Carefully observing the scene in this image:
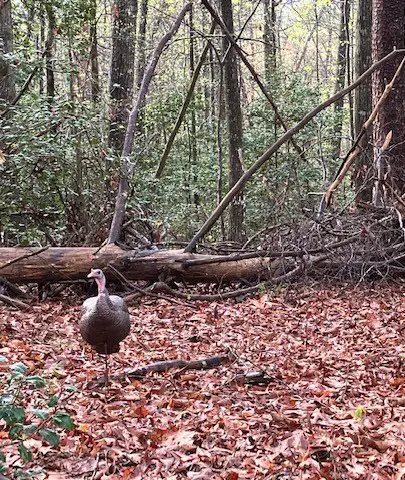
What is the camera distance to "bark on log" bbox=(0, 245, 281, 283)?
7523mm

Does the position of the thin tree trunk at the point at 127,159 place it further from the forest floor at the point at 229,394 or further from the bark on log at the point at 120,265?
the forest floor at the point at 229,394

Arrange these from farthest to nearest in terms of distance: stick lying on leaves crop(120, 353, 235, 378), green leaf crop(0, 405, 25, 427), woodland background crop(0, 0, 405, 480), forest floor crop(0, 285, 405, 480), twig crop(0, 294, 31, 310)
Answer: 1. twig crop(0, 294, 31, 310)
2. stick lying on leaves crop(120, 353, 235, 378)
3. woodland background crop(0, 0, 405, 480)
4. forest floor crop(0, 285, 405, 480)
5. green leaf crop(0, 405, 25, 427)

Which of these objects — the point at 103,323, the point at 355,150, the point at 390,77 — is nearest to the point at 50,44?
the point at 390,77

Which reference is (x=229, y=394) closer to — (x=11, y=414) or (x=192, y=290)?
(x=11, y=414)

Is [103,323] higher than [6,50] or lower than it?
lower

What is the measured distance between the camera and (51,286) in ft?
26.5

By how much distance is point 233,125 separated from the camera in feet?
37.4

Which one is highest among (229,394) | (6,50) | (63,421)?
(6,50)

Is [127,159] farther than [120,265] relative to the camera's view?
Yes

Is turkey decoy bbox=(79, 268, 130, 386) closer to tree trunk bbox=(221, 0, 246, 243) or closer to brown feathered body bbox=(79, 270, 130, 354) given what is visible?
brown feathered body bbox=(79, 270, 130, 354)

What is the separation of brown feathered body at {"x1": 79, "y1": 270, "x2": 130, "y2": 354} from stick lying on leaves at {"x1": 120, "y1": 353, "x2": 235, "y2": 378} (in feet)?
1.05

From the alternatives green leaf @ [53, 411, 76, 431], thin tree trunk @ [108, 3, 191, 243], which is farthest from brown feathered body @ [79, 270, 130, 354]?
thin tree trunk @ [108, 3, 191, 243]

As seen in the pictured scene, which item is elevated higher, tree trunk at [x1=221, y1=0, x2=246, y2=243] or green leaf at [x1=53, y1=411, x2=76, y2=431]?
tree trunk at [x1=221, y1=0, x2=246, y2=243]

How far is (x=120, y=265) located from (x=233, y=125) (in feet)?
15.4
